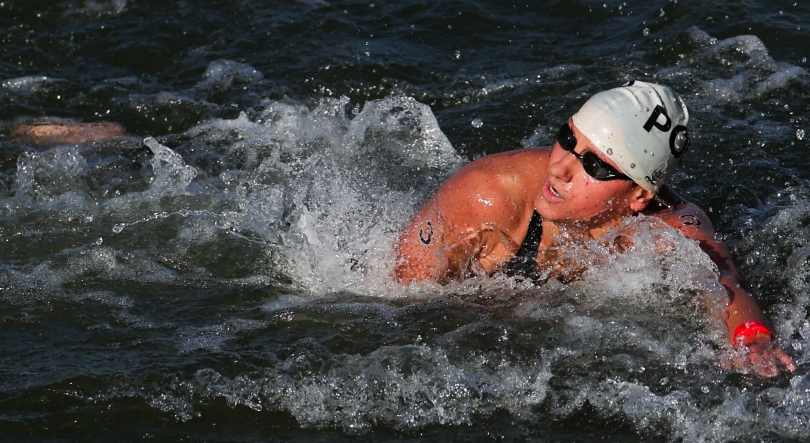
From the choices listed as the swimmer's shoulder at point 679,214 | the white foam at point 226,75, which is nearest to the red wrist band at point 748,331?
the swimmer's shoulder at point 679,214

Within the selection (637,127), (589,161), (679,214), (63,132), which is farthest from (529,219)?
(63,132)

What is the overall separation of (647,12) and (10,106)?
548cm

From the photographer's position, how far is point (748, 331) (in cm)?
492

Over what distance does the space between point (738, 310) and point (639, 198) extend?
0.75m

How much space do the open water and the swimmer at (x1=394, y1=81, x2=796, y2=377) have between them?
5.7 inches

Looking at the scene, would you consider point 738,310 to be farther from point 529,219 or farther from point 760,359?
point 529,219

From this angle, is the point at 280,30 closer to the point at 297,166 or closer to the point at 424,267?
the point at 297,166

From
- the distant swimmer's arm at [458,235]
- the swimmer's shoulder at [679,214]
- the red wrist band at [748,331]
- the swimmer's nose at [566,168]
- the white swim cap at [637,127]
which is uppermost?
the white swim cap at [637,127]

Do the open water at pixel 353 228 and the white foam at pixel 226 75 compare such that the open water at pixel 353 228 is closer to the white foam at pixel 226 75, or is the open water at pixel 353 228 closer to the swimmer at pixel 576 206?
the white foam at pixel 226 75

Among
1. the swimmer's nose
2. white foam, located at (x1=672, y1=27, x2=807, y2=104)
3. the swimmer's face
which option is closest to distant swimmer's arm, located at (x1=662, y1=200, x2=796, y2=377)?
the swimmer's face

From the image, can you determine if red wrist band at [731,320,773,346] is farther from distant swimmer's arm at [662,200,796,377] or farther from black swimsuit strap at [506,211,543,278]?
black swimsuit strap at [506,211,543,278]

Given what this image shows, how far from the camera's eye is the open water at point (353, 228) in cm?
465

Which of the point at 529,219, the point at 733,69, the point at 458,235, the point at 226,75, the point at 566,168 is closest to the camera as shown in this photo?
Result: the point at 566,168

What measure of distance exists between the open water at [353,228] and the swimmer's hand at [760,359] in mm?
69
